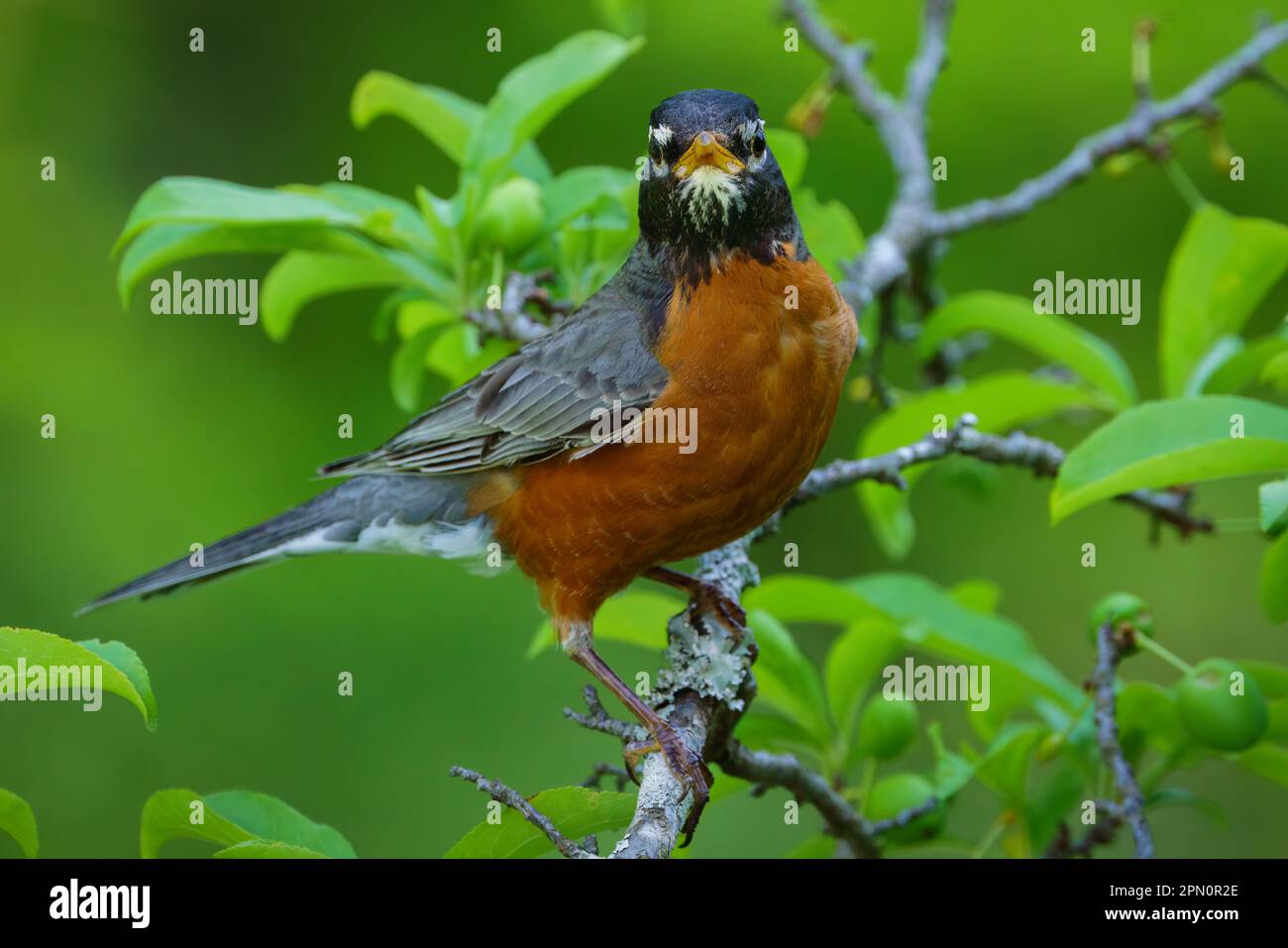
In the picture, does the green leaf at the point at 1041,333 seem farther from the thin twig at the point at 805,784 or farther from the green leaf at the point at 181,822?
the green leaf at the point at 181,822

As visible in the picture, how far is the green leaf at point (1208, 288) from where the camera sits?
3.56m

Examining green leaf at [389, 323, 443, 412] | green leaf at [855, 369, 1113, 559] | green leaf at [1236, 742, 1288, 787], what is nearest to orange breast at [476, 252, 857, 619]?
green leaf at [855, 369, 1113, 559]

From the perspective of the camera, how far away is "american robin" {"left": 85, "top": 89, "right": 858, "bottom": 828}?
10.2 feet

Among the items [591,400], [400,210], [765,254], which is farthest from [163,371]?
[765,254]

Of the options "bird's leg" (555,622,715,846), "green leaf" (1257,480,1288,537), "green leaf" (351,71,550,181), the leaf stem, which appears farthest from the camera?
"green leaf" (351,71,550,181)

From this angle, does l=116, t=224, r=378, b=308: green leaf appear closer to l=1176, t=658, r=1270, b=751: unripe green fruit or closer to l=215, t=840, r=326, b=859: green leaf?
l=215, t=840, r=326, b=859: green leaf

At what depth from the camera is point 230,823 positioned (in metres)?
2.28

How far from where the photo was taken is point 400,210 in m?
3.62

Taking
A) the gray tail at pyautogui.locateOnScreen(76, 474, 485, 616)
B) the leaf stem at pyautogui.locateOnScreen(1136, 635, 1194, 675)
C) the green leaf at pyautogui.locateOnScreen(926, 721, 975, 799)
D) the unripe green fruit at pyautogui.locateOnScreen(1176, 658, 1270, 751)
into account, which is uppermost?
the gray tail at pyautogui.locateOnScreen(76, 474, 485, 616)

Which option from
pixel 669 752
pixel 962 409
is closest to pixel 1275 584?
pixel 962 409

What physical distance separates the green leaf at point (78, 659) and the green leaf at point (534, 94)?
1.65m

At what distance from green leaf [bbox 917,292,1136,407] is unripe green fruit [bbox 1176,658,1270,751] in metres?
1.03

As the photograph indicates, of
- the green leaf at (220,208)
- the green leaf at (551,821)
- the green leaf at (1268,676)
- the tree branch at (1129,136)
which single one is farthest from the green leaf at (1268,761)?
the green leaf at (220,208)

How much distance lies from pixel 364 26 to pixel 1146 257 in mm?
3504
